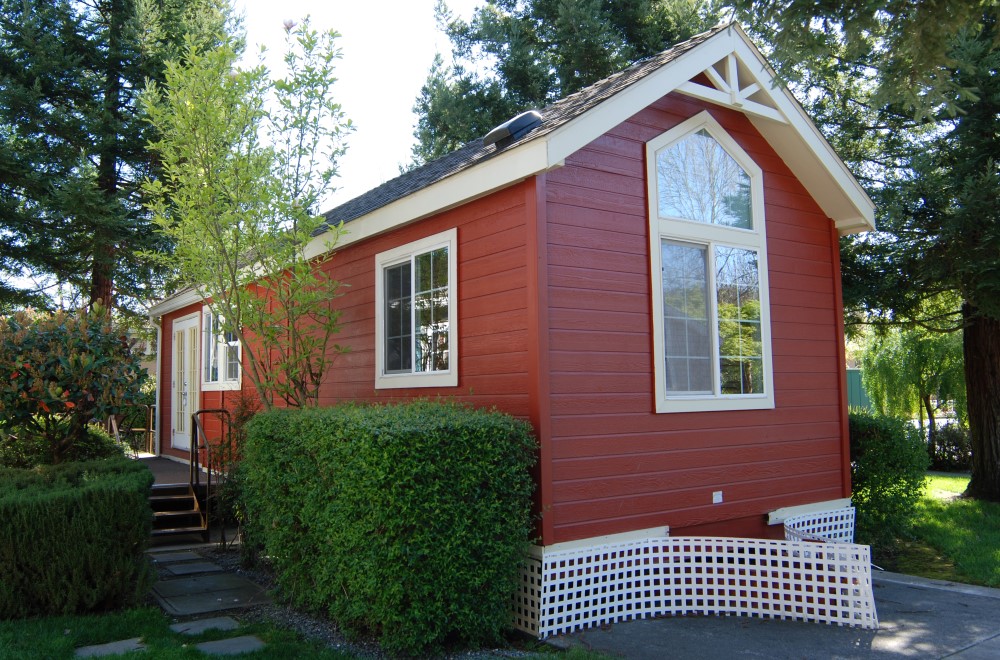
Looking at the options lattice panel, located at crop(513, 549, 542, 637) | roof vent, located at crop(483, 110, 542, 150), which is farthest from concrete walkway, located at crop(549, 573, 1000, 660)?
roof vent, located at crop(483, 110, 542, 150)

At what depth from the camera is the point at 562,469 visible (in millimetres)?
5289

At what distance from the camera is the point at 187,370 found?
12555 mm

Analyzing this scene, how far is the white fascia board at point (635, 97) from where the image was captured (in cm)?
529

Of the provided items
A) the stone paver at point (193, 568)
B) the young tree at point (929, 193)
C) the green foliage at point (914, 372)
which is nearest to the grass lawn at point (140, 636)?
the stone paver at point (193, 568)

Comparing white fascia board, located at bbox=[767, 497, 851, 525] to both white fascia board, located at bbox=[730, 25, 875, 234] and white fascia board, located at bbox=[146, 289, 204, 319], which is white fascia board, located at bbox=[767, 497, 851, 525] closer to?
white fascia board, located at bbox=[730, 25, 875, 234]

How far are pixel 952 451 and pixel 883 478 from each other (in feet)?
29.4

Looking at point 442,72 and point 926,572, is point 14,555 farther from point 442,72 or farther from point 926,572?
point 442,72

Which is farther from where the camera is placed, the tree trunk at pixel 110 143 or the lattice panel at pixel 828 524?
the tree trunk at pixel 110 143

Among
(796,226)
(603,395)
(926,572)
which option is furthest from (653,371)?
(926,572)

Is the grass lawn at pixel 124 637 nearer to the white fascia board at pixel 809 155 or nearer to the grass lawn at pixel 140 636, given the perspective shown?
the grass lawn at pixel 140 636

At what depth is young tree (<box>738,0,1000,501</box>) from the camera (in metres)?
8.28

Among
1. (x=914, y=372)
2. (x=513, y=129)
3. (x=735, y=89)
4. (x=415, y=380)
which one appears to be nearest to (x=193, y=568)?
(x=415, y=380)

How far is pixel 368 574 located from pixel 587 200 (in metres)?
3.14

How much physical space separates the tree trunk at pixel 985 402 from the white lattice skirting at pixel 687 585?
575cm
